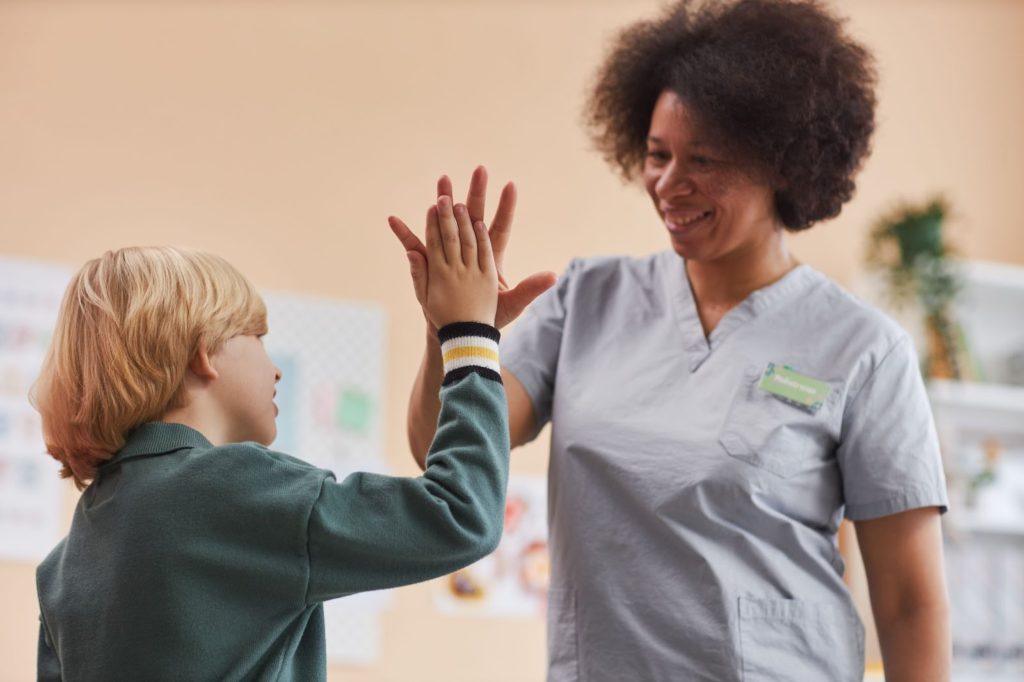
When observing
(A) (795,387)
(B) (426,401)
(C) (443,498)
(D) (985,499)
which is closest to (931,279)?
(D) (985,499)

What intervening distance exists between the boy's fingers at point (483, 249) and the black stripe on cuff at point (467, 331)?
64 millimetres

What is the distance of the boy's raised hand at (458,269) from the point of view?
3.35 feet

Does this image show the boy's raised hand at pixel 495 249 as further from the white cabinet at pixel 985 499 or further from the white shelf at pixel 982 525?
the white shelf at pixel 982 525

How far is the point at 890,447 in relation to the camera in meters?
1.31

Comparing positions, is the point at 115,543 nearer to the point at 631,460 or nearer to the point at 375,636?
the point at 631,460

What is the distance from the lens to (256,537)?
3.05 feet

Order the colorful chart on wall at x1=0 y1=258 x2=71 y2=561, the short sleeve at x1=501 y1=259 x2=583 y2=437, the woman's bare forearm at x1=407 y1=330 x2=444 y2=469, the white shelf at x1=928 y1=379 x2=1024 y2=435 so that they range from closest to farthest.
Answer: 1. the woman's bare forearm at x1=407 y1=330 x2=444 y2=469
2. the short sleeve at x1=501 y1=259 x2=583 y2=437
3. the colorful chart on wall at x1=0 y1=258 x2=71 y2=561
4. the white shelf at x1=928 y1=379 x2=1024 y2=435

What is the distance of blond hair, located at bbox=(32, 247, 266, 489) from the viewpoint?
0.99m

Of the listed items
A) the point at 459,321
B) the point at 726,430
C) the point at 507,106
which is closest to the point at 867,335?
the point at 726,430

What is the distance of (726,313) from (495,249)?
45cm

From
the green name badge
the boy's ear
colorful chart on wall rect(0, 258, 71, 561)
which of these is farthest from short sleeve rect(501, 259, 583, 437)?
colorful chart on wall rect(0, 258, 71, 561)

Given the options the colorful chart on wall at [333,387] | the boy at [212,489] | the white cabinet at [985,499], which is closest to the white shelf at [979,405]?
the white cabinet at [985,499]

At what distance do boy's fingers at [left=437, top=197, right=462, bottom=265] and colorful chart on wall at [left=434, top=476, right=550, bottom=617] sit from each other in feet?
5.51

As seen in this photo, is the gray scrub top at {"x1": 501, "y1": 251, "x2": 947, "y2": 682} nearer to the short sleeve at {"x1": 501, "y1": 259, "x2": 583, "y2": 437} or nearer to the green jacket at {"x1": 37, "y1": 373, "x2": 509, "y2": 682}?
the short sleeve at {"x1": 501, "y1": 259, "x2": 583, "y2": 437}
